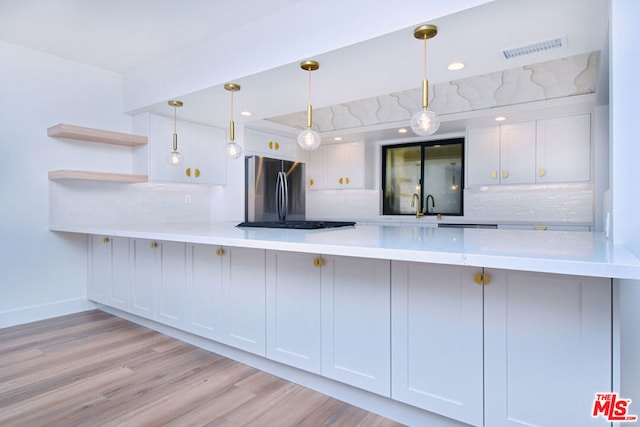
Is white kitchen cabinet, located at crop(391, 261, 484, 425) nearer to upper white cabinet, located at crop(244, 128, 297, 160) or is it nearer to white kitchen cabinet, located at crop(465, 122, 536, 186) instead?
white kitchen cabinet, located at crop(465, 122, 536, 186)

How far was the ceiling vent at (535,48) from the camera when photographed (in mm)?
Answer: 2186

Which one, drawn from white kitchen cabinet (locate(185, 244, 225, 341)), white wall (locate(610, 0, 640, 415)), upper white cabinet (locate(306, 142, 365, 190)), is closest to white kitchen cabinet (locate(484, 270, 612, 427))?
white wall (locate(610, 0, 640, 415))

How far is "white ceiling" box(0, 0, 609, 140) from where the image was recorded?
1.98 meters

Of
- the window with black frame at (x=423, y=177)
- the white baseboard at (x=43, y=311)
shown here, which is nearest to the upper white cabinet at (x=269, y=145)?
the window with black frame at (x=423, y=177)

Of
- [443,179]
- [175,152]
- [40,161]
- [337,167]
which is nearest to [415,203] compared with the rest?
[443,179]

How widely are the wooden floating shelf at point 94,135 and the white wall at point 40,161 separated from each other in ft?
0.48

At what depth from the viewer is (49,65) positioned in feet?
11.5

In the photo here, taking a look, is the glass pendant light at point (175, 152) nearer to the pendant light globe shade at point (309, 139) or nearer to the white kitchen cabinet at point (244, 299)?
the white kitchen cabinet at point (244, 299)

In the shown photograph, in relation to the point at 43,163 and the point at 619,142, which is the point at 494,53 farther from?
the point at 43,163

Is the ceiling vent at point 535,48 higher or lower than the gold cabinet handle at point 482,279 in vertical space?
higher

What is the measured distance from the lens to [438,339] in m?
1.69

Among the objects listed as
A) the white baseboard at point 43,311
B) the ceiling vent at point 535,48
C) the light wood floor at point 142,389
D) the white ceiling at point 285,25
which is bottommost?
the light wood floor at point 142,389

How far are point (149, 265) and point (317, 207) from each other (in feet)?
10.6

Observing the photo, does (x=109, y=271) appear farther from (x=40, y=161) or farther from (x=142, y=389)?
(x=142, y=389)
